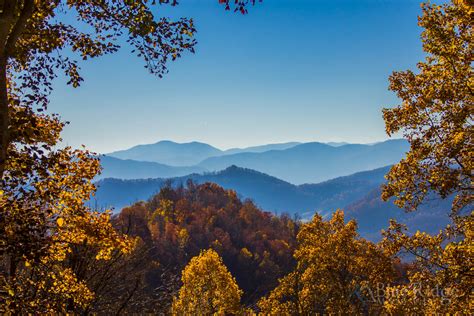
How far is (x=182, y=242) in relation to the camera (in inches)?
4582

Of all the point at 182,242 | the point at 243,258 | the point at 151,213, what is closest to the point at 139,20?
the point at 182,242

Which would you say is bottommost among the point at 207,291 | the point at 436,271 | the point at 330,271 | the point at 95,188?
the point at 207,291

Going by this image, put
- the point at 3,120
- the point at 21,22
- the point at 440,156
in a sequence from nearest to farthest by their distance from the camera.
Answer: the point at 3,120 → the point at 21,22 → the point at 440,156

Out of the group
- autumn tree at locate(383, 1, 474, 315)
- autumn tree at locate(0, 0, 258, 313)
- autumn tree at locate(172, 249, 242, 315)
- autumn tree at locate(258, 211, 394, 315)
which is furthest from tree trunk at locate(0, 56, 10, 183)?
autumn tree at locate(172, 249, 242, 315)

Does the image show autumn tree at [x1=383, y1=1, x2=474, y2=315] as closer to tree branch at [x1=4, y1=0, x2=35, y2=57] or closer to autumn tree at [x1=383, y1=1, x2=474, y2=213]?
autumn tree at [x1=383, y1=1, x2=474, y2=213]

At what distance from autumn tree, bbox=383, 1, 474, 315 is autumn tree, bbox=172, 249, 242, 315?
18166 mm

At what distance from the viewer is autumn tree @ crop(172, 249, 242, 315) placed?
26.8 m

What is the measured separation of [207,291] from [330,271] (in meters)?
11.3

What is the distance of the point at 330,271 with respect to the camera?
20.8m

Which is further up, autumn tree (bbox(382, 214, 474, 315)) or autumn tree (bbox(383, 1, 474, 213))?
autumn tree (bbox(383, 1, 474, 213))

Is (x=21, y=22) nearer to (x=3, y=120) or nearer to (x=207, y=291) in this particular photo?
(x=3, y=120)

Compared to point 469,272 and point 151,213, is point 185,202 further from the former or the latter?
point 469,272

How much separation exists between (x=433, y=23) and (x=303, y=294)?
1621 centimetres

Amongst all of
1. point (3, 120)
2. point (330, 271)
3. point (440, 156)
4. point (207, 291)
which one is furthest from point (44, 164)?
point (207, 291)
